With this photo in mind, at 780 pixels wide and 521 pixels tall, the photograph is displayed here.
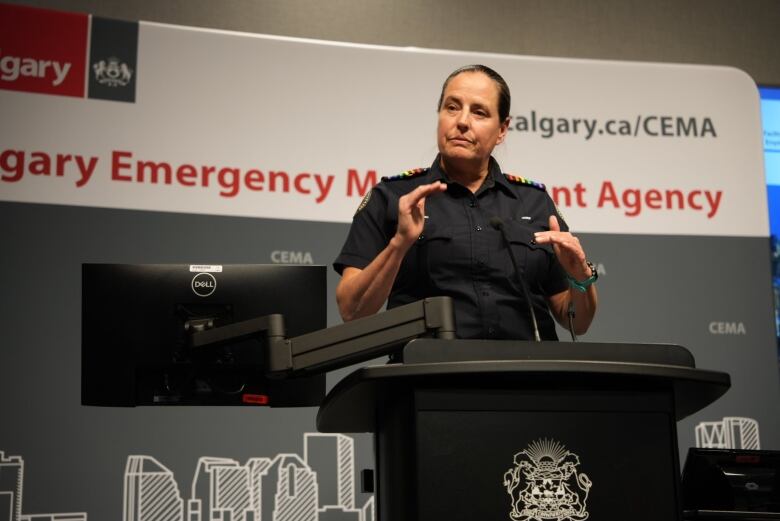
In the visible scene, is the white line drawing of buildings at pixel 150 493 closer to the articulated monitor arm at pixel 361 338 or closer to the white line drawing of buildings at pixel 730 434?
the articulated monitor arm at pixel 361 338

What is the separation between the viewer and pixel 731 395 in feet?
10.9

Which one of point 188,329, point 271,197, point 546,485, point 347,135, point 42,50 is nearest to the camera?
point 546,485

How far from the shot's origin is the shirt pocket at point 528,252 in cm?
197

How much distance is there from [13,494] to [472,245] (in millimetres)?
Answer: 1617

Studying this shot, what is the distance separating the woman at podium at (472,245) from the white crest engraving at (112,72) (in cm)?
133

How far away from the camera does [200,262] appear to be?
3.01 meters

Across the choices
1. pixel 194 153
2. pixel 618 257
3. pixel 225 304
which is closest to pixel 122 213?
pixel 194 153

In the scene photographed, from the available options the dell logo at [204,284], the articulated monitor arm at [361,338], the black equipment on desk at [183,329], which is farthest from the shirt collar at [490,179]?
the articulated monitor arm at [361,338]

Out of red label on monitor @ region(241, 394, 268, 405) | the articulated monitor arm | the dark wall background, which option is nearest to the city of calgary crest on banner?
the dark wall background

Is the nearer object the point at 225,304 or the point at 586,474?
the point at 586,474

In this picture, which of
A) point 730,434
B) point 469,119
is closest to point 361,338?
point 469,119

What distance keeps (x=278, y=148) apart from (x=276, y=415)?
3.01ft

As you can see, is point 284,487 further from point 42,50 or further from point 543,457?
point 543,457

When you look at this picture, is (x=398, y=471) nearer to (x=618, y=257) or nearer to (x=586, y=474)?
(x=586, y=474)
